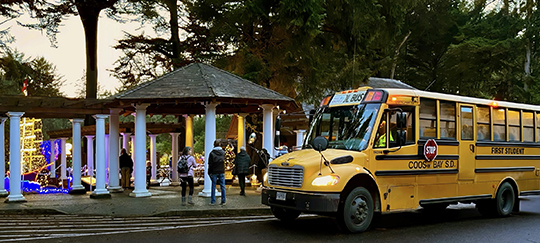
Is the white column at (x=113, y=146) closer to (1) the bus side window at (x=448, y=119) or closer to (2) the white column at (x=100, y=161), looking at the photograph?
(2) the white column at (x=100, y=161)

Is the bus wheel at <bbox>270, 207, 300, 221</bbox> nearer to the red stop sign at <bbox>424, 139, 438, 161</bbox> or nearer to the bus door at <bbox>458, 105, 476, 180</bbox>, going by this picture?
the red stop sign at <bbox>424, 139, 438, 161</bbox>

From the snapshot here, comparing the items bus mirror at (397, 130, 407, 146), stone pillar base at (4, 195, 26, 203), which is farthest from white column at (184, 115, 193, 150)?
bus mirror at (397, 130, 407, 146)

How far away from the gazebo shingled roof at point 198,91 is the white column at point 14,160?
291cm

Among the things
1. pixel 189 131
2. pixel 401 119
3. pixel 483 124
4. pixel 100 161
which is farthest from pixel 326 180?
pixel 189 131

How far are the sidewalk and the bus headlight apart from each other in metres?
4.32

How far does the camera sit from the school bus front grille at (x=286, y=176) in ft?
32.8

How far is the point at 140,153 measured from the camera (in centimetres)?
1652

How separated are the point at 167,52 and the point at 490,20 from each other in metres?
26.9

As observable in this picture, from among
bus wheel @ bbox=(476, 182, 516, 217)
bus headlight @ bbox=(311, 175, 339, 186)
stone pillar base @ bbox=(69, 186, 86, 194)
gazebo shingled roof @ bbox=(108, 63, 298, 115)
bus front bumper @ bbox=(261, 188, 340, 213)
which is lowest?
stone pillar base @ bbox=(69, 186, 86, 194)

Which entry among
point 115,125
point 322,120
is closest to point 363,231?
point 322,120

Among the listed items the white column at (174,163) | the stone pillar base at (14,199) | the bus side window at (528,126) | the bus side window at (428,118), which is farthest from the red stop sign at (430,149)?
the white column at (174,163)

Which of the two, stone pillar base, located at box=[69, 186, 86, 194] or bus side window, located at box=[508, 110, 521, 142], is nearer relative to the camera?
bus side window, located at box=[508, 110, 521, 142]

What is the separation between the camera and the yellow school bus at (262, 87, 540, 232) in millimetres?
9867

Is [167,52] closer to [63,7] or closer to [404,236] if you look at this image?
[63,7]
